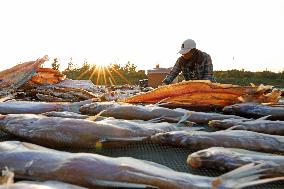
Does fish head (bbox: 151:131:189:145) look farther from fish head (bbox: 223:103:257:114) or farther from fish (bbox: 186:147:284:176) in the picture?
fish head (bbox: 223:103:257:114)

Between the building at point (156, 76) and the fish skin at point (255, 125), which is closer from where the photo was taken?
the fish skin at point (255, 125)

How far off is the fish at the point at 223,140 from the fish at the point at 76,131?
0.54 ft

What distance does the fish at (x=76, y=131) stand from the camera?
236cm

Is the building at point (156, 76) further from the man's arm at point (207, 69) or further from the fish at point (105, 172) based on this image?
the fish at point (105, 172)

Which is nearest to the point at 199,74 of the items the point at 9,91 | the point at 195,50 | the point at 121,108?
the point at 195,50

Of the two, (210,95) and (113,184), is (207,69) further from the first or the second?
(113,184)

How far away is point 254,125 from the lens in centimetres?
284

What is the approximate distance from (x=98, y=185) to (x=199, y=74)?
683cm

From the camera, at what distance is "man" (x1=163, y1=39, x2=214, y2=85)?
7955mm

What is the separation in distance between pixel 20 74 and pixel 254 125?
13.0ft

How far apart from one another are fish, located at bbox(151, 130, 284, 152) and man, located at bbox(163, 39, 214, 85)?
5503 mm

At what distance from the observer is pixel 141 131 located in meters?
2.53

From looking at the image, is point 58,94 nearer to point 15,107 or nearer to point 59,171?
point 15,107

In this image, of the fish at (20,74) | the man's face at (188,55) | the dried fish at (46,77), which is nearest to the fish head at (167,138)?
the fish at (20,74)
